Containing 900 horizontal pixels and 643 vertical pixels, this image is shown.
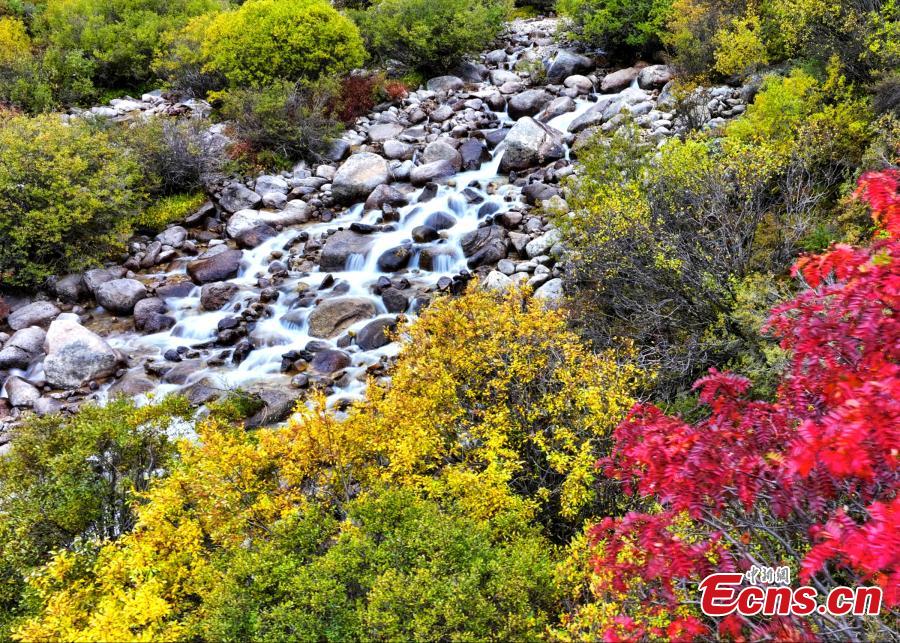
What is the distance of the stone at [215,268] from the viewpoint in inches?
551

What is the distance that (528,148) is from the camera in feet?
52.9

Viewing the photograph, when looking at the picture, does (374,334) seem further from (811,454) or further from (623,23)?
(623,23)

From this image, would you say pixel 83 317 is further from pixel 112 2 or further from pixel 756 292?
pixel 112 2

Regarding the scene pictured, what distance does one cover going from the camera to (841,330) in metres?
3.31

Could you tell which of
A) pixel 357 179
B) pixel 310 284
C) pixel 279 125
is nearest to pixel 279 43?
pixel 279 125

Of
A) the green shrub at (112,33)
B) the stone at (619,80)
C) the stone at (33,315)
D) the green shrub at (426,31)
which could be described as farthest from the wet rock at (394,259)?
the green shrub at (112,33)

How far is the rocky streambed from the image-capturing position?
440 inches

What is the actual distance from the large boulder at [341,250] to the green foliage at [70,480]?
298 inches

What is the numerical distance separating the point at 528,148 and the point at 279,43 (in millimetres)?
10473

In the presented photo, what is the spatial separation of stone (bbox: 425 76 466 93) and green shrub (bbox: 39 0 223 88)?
12299 millimetres

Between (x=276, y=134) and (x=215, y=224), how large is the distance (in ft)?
13.3

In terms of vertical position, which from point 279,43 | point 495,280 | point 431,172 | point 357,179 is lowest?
point 495,280

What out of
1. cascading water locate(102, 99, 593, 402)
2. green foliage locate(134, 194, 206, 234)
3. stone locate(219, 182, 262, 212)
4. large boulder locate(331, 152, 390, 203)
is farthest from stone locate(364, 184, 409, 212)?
green foliage locate(134, 194, 206, 234)

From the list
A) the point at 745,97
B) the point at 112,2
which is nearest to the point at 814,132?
the point at 745,97
